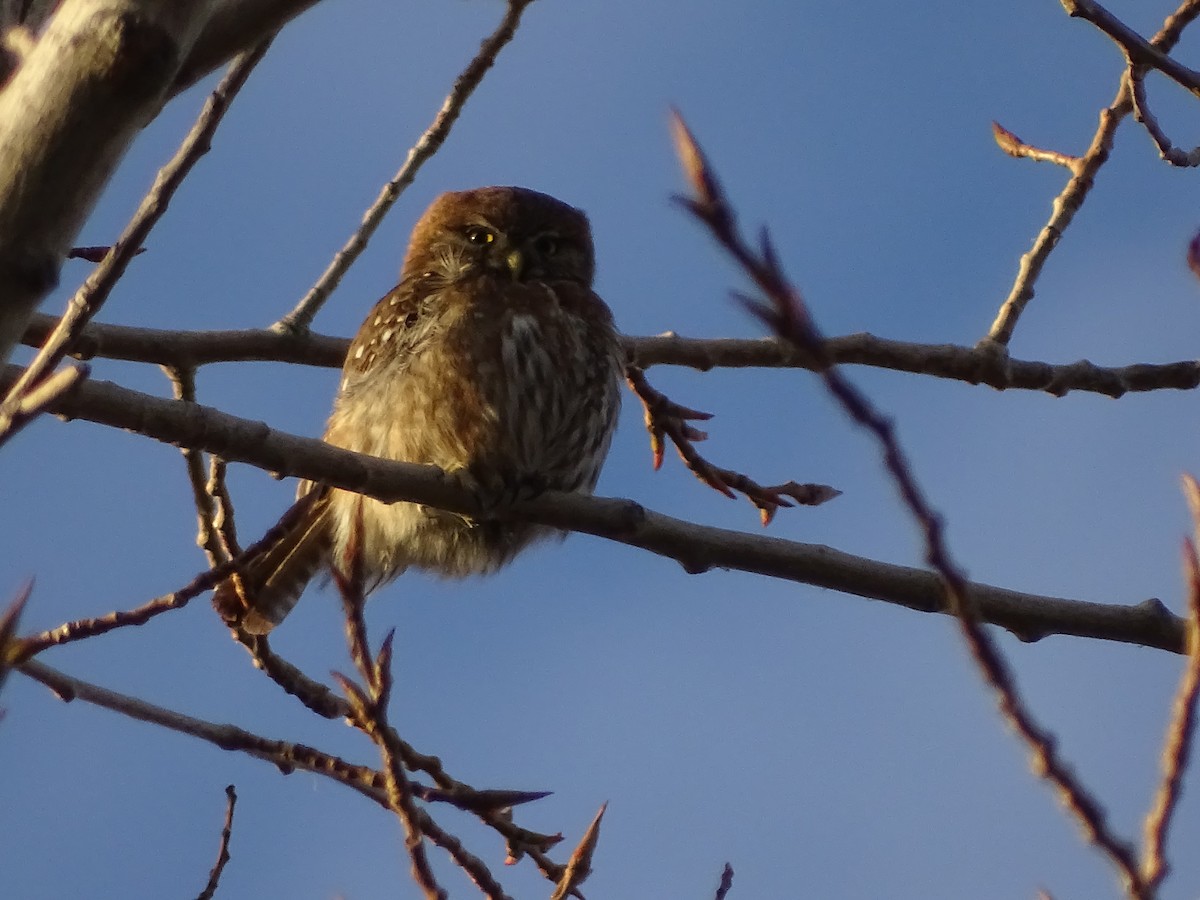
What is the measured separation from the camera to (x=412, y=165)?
4207 millimetres

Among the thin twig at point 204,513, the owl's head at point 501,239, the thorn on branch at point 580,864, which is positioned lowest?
the thorn on branch at point 580,864

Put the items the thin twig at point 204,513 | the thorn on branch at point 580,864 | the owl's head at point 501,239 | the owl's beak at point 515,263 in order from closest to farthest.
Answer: the thorn on branch at point 580,864 < the thin twig at point 204,513 < the owl's beak at point 515,263 < the owl's head at point 501,239

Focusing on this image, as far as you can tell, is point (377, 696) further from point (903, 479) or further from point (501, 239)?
point (501, 239)

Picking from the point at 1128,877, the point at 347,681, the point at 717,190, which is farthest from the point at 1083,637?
the point at 717,190

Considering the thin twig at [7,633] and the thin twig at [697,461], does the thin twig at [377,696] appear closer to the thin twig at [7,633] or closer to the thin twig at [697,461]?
the thin twig at [7,633]

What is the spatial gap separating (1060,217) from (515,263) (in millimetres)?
1915

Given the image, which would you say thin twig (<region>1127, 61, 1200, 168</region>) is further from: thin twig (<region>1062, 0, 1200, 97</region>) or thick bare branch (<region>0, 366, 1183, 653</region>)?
thick bare branch (<region>0, 366, 1183, 653</region>)

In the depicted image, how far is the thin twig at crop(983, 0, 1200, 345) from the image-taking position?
4.18 meters

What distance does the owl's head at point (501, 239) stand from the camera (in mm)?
5289

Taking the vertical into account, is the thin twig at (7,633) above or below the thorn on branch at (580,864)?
below

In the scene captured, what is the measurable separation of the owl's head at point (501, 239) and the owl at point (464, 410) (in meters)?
0.02

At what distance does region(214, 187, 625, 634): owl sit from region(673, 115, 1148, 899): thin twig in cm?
289

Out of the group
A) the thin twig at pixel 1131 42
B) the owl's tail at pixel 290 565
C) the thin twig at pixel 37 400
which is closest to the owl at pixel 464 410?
the owl's tail at pixel 290 565

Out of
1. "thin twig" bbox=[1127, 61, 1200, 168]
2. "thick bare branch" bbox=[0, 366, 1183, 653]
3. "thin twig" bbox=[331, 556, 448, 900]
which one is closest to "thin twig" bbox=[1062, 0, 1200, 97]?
"thin twig" bbox=[1127, 61, 1200, 168]
